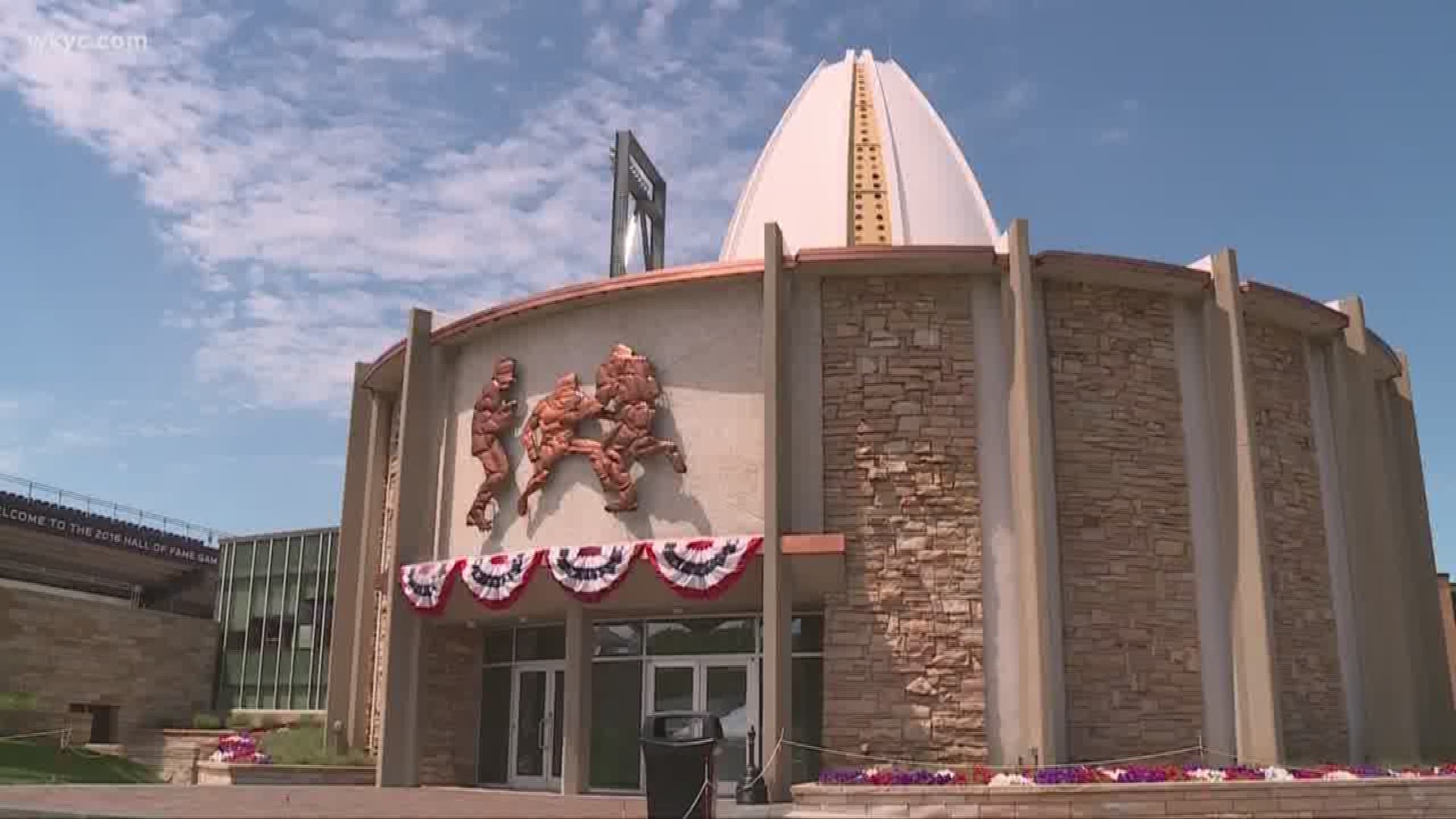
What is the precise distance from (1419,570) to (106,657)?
102 ft

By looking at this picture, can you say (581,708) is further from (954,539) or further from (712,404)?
(954,539)

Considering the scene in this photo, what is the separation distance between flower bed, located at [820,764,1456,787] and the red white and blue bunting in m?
3.22

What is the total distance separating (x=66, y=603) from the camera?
3322cm

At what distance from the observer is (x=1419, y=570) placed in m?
23.9

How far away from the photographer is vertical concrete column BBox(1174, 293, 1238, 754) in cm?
1867

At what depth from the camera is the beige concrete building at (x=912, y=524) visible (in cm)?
1834

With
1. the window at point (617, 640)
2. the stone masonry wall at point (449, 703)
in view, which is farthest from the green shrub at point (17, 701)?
the window at point (617, 640)

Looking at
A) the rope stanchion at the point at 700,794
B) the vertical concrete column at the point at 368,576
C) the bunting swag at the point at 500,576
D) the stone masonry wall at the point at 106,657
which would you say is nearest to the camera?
the rope stanchion at the point at 700,794

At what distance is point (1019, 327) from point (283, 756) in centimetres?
1499

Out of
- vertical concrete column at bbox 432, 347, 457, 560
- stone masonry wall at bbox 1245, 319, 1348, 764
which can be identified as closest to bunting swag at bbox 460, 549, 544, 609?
vertical concrete column at bbox 432, 347, 457, 560

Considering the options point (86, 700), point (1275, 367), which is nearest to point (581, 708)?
point (1275, 367)

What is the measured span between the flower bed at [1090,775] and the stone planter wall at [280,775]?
9.90m

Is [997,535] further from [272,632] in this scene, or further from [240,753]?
[272,632]

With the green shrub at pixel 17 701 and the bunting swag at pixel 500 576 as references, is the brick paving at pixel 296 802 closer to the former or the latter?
the bunting swag at pixel 500 576
